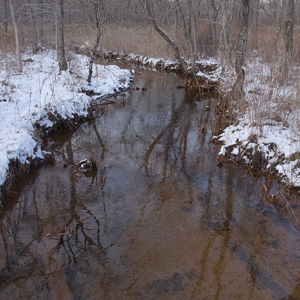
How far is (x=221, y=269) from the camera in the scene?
10.9 ft

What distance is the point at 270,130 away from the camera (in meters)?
5.89

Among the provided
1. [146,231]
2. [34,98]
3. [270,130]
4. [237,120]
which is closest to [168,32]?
[34,98]

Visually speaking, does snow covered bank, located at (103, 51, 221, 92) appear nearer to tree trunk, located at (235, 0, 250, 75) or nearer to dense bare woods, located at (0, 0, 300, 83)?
dense bare woods, located at (0, 0, 300, 83)

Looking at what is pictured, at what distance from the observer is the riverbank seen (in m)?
5.19

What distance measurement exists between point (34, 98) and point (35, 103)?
49 centimetres

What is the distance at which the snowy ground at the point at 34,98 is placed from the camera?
545cm

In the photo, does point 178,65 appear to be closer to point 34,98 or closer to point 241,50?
point 241,50

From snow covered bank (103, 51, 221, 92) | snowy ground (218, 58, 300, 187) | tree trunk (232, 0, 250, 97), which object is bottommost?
snowy ground (218, 58, 300, 187)

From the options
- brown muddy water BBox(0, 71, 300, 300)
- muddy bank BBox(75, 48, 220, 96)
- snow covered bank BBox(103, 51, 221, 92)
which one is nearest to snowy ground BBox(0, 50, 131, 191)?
brown muddy water BBox(0, 71, 300, 300)

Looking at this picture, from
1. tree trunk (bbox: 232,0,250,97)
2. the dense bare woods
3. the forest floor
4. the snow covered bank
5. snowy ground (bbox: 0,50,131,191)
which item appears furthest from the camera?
the snow covered bank

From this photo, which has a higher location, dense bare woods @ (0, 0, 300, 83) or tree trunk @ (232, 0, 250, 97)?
dense bare woods @ (0, 0, 300, 83)

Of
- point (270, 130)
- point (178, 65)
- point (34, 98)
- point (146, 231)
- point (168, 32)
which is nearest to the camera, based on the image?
point (146, 231)

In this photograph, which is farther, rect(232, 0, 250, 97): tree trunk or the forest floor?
rect(232, 0, 250, 97): tree trunk

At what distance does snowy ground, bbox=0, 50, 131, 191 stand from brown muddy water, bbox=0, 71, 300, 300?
1.93 feet
